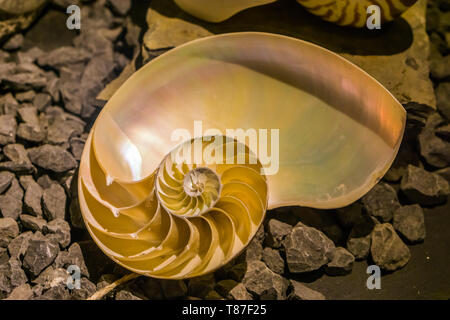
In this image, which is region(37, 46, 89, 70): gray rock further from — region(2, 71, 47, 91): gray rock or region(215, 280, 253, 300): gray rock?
region(215, 280, 253, 300): gray rock

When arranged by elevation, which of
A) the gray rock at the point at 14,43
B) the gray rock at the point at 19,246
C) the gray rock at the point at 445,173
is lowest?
the gray rock at the point at 19,246

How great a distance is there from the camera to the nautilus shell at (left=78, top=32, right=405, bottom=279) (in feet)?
5.49

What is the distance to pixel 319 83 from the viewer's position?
172 centimetres

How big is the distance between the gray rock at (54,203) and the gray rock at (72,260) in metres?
0.14

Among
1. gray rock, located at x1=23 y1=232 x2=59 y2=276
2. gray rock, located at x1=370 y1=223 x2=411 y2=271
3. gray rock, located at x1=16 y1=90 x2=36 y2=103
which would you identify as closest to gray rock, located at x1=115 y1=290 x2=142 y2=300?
gray rock, located at x1=23 y1=232 x2=59 y2=276

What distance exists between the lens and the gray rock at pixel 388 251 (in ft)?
5.84

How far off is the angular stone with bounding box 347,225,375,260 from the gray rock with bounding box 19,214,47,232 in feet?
3.40

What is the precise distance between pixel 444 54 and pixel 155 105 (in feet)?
4.13

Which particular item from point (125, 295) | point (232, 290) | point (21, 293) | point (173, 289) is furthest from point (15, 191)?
point (232, 290)

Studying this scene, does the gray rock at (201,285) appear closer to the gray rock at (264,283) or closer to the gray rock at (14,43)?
the gray rock at (264,283)

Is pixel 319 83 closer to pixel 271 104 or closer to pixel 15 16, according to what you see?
pixel 271 104

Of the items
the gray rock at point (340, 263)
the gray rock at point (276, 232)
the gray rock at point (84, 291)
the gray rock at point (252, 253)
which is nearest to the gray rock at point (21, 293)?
the gray rock at point (84, 291)

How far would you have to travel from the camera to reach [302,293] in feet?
5.56

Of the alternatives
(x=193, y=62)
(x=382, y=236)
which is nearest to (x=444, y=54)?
(x=382, y=236)
